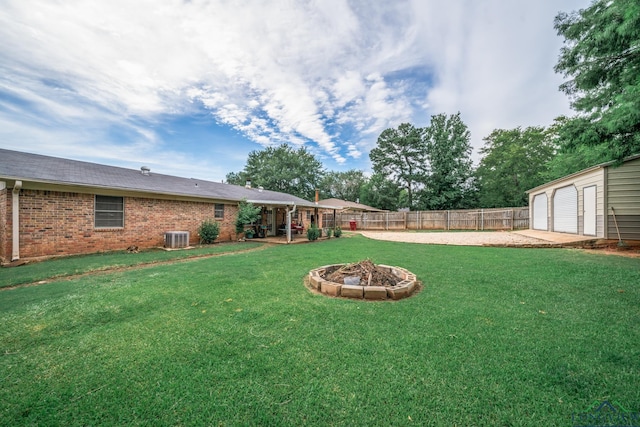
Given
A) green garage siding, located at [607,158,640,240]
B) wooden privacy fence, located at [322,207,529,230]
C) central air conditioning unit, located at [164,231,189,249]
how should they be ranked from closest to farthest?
green garage siding, located at [607,158,640,240] < central air conditioning unit, located at [164,231,189,249] < wooden privacy fence, located at [322,207,529,230]

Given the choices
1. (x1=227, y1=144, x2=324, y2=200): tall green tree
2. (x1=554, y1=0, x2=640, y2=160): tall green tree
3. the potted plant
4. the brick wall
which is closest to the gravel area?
(x1=554, y1=0, x2=640, y2=160): tall green tree

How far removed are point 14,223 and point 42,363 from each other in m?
7.58

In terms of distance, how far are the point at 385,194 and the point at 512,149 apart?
14.0 meters

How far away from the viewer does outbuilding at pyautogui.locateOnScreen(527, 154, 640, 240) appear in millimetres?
8461

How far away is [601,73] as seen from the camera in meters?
7.00

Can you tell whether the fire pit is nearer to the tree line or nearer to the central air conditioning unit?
the tree line

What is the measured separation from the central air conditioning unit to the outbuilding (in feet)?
51.6

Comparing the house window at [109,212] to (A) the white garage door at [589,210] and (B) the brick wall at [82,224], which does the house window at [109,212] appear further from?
(A) the white garage door at [589,210]

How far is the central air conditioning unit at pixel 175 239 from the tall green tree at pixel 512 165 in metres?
29.8

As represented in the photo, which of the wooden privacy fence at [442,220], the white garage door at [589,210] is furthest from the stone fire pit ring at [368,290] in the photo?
the wooden privacy fence at [442,220]

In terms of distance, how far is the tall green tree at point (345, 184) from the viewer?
41500 millimetres

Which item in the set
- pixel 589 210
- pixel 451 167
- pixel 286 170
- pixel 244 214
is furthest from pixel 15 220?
pixel 451 167

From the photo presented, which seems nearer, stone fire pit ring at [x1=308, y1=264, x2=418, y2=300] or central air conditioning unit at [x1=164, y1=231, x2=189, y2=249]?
stone fire pit ring at [x1=308, y1=264, x2=418, y2=300]

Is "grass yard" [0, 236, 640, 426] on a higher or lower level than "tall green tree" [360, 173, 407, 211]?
lower
